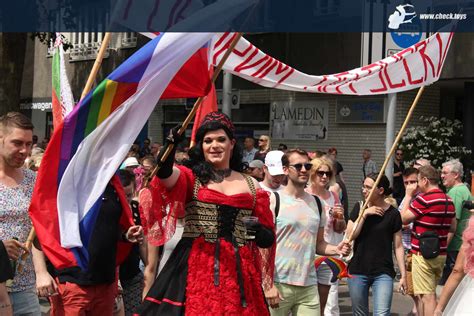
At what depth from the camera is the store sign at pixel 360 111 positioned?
19609mm

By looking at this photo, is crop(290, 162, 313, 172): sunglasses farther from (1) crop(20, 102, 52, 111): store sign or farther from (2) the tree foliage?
(1) crop(20, 102, 52, 111): store sign

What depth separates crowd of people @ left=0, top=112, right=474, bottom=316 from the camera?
193 inches

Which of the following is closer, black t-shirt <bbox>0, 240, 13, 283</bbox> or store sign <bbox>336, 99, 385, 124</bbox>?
black t-shirt <bbox>0, 240, 13, 283</bbox>

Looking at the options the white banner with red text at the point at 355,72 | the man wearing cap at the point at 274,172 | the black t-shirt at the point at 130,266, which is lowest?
the black t-shirt at the point at 130,266

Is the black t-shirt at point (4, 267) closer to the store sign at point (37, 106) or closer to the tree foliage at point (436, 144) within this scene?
the tree foliage at point (436, 144)

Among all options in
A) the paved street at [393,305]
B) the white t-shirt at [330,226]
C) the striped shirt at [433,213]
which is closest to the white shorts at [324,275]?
the white t-shirt at [330,226]

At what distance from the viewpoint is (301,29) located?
21.8m

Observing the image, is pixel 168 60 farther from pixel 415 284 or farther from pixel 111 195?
pixel 415 284

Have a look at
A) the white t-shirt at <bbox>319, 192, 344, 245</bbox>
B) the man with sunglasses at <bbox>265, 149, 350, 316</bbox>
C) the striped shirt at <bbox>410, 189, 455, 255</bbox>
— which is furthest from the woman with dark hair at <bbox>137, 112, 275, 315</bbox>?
the striped shirt at <bbox>410, 189, 455, 255</bbox>

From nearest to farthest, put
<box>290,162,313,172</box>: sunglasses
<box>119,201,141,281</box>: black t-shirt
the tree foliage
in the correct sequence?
<box>290,162,313,172</box>: sunglasses → <box>119,201,141,281</box>: black t-shirt → the tree foliage

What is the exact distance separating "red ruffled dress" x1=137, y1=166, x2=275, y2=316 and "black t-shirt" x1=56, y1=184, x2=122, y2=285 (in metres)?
0.88

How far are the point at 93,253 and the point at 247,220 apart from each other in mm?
1311

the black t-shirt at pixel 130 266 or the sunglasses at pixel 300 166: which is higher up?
the sunglasses at pixel 300 166

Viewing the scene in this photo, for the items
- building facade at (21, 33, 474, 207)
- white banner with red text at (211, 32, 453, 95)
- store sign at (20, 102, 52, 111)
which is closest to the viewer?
white banner with red text at (211, 32, 453, 95)
